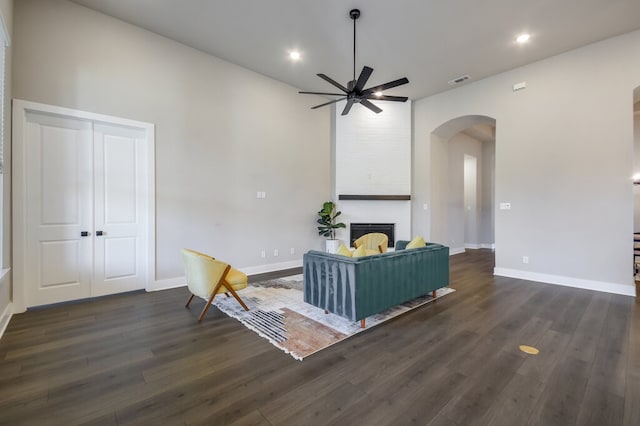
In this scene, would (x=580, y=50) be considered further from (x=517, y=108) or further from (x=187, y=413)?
(x=187, y=413)

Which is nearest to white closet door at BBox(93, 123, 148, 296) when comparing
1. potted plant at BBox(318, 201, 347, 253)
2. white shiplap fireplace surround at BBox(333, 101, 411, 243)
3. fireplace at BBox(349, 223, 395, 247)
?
potted plant at BBox(318, 201, 347, 253)

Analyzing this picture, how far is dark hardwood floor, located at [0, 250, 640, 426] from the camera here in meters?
1.69

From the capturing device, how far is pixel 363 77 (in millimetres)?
3328

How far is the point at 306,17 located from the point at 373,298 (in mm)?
3715

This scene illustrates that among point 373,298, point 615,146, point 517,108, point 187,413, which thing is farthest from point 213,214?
point 615,146

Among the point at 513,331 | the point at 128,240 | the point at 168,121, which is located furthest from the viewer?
the point at 168,121

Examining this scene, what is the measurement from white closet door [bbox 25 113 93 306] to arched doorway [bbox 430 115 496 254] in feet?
21.0

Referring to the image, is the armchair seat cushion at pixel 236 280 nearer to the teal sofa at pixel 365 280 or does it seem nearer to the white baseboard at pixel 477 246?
the teal sofa at pixel 365 280

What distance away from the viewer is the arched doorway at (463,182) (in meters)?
6.59

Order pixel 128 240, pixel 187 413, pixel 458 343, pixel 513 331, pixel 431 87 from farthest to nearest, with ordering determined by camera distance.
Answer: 1. pixel 431 87
2. pixel 128 240
3. pixel 513 331
4. pixel 458 343
5. pixel 187 413

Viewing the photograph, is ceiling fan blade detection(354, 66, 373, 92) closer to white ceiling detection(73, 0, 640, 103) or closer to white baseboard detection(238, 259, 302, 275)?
white ceiling detection(73, 0, 640, 103)

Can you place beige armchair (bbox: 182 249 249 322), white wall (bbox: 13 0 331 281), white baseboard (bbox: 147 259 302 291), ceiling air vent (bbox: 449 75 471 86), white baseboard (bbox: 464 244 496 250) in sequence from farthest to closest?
white baseboard (bbox: 464 244 496 250), ceiling air vent (bbox: 449 75 471 86), white baseboard (bbox: 147 259 302 291), white wall (bbox: 13 0 331 281), beige armchair (bbox: 182 249 249 322)

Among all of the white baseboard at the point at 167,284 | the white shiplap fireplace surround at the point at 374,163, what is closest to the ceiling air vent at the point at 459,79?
the white shiplap fireplace surround at the point at 374,163

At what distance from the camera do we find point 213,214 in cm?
479
